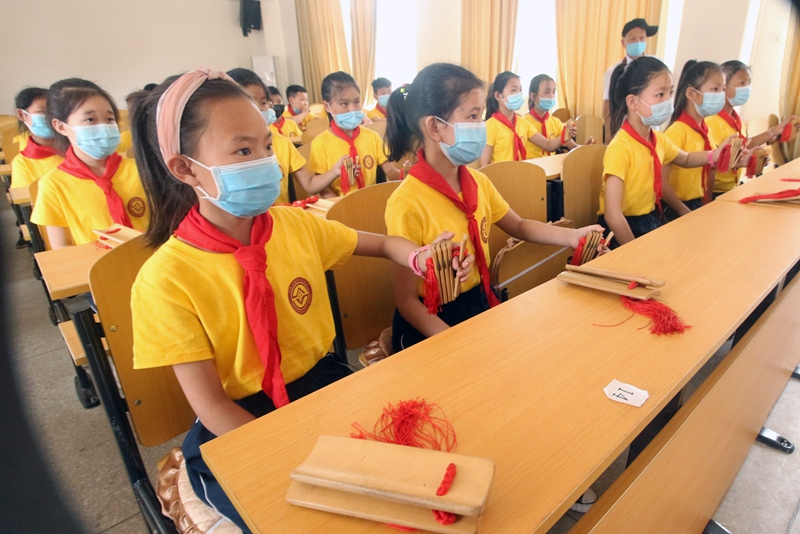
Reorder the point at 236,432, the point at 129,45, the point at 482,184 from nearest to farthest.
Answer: the point at 236,432 < the point at 482,184 < the point at 129,45

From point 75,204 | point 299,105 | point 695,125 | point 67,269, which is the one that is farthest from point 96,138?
point 299,105

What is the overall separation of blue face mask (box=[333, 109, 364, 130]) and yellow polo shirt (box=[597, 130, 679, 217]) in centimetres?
155

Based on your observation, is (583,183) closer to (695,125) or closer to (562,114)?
→ (695,125)

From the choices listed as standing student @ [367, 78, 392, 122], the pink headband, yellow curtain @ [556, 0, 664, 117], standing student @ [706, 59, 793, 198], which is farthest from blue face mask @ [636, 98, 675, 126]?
Result: standing student @ [367, 78, 392, 122]

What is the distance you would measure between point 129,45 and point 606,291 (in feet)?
28.9

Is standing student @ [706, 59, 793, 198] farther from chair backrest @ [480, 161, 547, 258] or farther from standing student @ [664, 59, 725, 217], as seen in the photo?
chair backrest @ [480, 161, 547, 258]

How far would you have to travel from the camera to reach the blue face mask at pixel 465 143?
1396 mm

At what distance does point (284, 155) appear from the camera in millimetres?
2818

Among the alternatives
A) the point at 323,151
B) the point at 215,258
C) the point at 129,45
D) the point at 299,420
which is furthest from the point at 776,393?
the point at 129,45

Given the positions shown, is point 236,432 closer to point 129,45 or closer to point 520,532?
point 520,532

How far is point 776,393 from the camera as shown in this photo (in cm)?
170

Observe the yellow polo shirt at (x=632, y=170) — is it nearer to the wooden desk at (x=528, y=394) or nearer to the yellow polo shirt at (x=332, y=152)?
the wooden desk at (x=528, y=394)

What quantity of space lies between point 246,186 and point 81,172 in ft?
4.85

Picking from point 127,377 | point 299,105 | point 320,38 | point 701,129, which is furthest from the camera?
point 320,38
